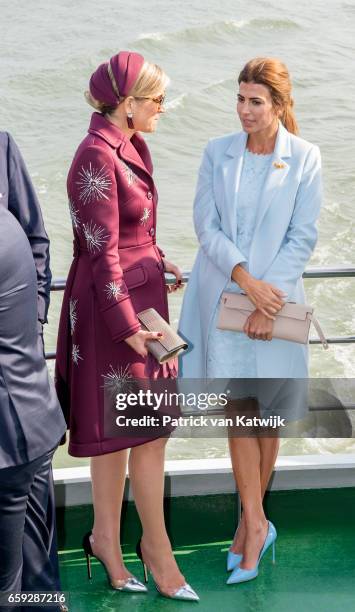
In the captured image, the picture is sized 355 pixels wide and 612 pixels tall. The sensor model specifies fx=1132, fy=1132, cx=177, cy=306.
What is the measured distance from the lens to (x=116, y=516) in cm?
345

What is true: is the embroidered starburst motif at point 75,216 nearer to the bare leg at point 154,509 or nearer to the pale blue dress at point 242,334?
the pale blue dress at point 242,334

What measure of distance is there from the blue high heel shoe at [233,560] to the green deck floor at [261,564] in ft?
0.11

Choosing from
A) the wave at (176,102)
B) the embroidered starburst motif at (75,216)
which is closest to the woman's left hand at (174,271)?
the embroidered starburst motif at (75,216)

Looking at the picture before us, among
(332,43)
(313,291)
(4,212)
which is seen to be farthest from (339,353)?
(332,43)

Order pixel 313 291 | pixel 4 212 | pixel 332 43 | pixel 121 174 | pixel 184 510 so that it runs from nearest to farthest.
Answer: pixel 4 212 → pixel 121 174 → pixel 184 510 → pixel 313 291 → pixel 332 43

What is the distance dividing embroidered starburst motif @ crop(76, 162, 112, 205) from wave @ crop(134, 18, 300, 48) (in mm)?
20216

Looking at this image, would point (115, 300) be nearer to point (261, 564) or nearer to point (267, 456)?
point (267, 456)

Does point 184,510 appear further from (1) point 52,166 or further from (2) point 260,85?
(1) point 52,166

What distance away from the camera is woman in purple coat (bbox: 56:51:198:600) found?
309 cm

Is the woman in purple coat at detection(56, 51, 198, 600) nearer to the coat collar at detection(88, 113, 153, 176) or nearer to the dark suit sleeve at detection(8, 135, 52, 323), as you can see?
the coat collar at detection(88, 113, 153, 176)

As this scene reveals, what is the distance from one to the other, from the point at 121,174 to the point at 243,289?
53cm

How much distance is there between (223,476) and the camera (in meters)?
3.76

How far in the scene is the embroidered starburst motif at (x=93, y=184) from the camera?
307 cm

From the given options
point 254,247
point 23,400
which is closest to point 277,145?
point 254,247
